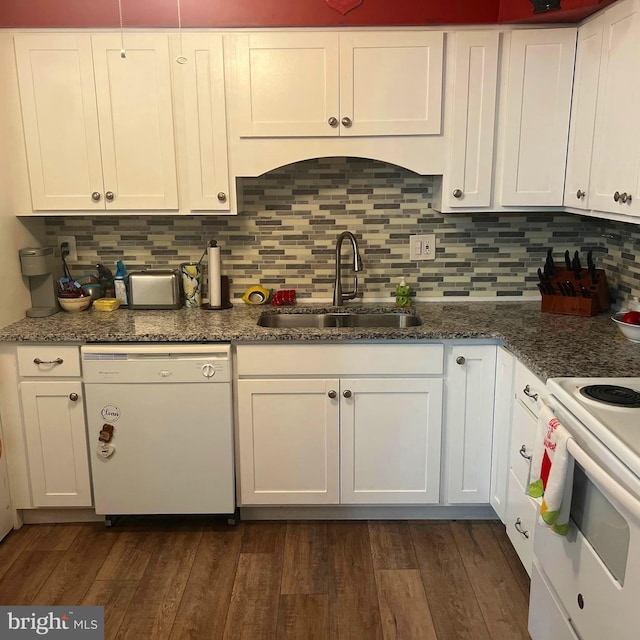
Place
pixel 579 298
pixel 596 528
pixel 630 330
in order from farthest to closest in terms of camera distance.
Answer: pixel 579 298
pixel 630 330
pixel 596 528

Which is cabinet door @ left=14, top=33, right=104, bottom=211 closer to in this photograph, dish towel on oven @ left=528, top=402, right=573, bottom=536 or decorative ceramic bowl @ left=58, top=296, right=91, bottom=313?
decorative ceramic bowl @ left=58, top=296, right=91, bottom=313

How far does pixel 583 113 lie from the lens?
2.46 meters

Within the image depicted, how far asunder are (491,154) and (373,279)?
2.62 ft

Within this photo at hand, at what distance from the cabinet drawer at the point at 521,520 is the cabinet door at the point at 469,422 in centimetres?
22

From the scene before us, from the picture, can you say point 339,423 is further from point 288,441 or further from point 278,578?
point 278,578

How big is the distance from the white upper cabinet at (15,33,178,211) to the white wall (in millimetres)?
49

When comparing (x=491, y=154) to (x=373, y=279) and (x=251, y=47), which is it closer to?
(x=373, y=279)

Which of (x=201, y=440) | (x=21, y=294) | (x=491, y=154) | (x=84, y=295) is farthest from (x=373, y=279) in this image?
(x=21, y=294)

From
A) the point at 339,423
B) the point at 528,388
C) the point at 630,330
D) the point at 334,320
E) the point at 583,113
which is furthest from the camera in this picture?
the point at 334,320

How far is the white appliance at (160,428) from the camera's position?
8.13ft

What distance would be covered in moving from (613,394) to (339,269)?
4.77 ft

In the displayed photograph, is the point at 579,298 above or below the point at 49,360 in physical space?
above

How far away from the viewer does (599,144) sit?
2346 mm

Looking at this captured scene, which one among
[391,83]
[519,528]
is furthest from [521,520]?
[391,83]
